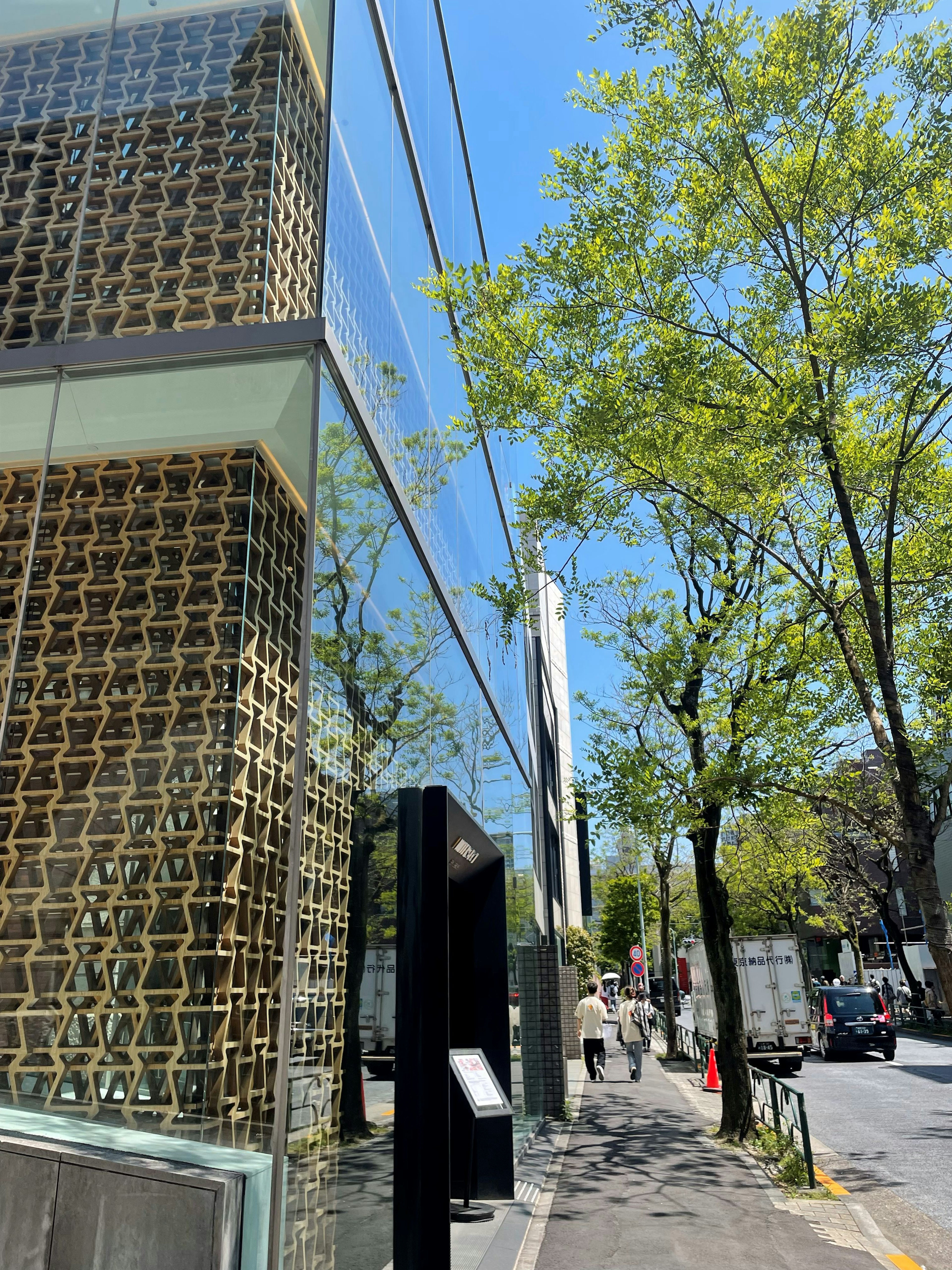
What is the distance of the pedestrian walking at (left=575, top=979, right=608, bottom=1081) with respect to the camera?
20.4 meters

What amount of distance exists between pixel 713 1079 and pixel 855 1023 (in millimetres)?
8881

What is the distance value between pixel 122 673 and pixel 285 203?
2.74m

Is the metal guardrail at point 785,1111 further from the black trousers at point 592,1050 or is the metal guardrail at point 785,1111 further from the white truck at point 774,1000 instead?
the black trousers at point 592,1050

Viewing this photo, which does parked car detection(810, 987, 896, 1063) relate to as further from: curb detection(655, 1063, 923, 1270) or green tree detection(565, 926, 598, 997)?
green tree detection(565, 926, 598, 997)

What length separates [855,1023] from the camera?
25781 millimetres

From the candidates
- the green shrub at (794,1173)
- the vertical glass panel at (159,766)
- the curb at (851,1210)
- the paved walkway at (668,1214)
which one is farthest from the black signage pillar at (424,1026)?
the green shrub at (794,1173)

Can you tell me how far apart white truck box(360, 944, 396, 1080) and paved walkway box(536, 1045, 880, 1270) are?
2728 mm

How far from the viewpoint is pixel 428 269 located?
9664 mm

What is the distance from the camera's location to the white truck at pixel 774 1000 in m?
23.1

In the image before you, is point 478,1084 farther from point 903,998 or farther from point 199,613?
point 903,998

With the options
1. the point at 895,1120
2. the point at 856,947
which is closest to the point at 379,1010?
the point at 895,1120

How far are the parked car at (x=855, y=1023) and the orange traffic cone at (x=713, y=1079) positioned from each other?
26.7 feet

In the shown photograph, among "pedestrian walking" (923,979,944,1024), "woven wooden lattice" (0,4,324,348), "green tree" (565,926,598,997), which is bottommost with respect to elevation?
"pedestrian walking" (923,979,944,1024)

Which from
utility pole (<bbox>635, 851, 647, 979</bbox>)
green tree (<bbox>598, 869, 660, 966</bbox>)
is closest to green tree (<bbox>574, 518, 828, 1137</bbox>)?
utility pole (<bbox>635, 851, 647, 979</bbox>)
